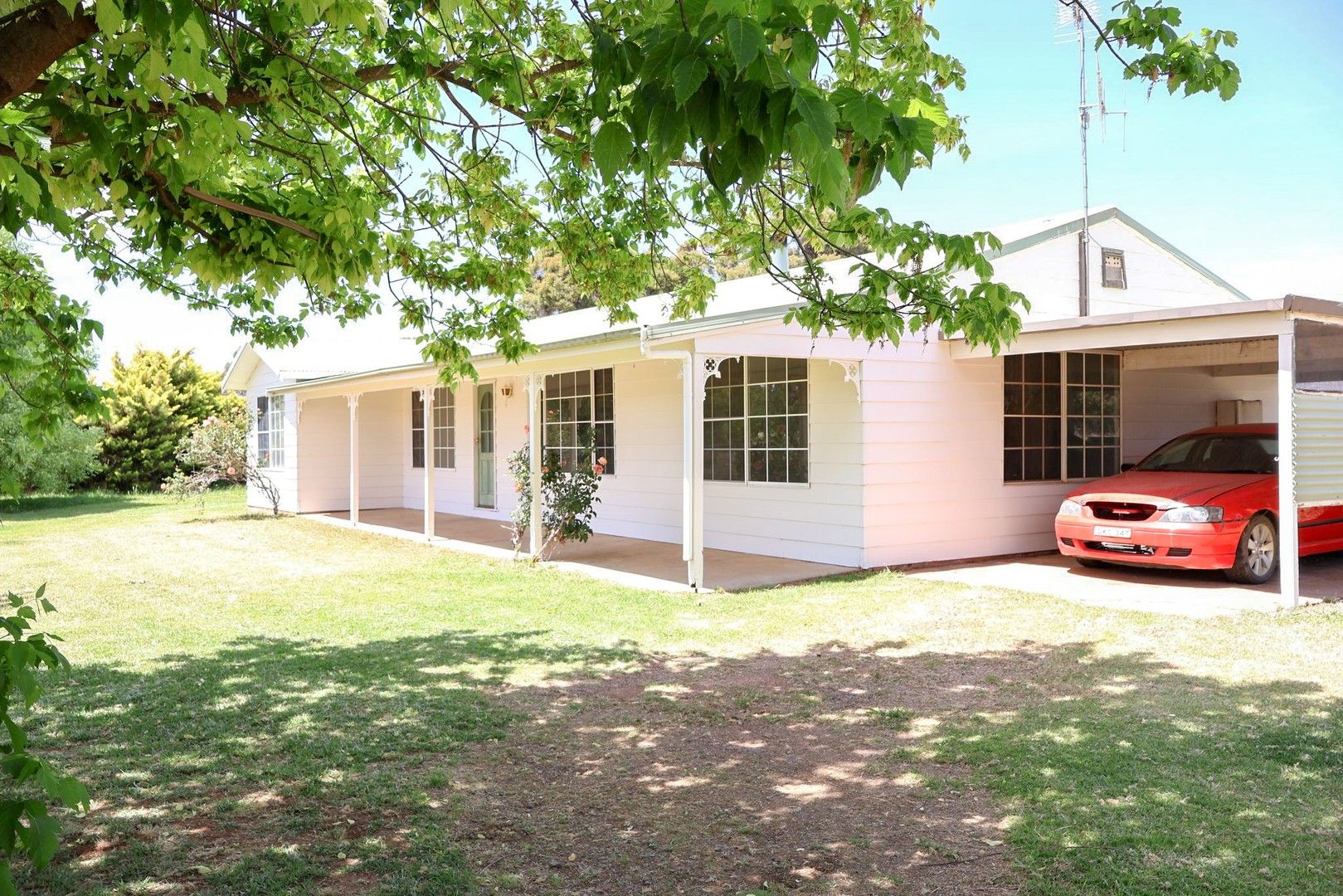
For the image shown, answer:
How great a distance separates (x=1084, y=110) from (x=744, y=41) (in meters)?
12.0

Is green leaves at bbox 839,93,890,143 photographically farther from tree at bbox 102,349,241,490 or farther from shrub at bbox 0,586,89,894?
tree at bbox 102,349,241,490

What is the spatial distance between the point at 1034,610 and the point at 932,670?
2271mm

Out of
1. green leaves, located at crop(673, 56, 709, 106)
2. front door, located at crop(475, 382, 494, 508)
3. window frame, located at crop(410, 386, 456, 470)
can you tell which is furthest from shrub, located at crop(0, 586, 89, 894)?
window frame, located at crop(410, 386, 456, 470)

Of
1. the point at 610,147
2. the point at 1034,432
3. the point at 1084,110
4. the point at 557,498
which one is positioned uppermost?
the point at 1084,110

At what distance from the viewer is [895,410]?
11.0 m

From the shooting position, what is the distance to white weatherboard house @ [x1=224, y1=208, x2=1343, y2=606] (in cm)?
→ 960

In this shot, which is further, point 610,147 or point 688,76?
point 610,147

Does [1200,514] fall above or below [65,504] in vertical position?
above

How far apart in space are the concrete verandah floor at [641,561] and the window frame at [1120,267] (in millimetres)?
5858

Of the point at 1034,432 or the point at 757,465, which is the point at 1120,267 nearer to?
the point at 1034,432

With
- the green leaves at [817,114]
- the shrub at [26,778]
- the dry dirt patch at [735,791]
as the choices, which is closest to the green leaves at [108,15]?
the shrub at [26,778]

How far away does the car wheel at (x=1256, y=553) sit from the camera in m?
9.60

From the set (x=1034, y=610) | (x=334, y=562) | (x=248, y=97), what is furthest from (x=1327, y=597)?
(x=334, y=562)

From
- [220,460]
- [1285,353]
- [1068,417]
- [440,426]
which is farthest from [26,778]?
[220,460]
